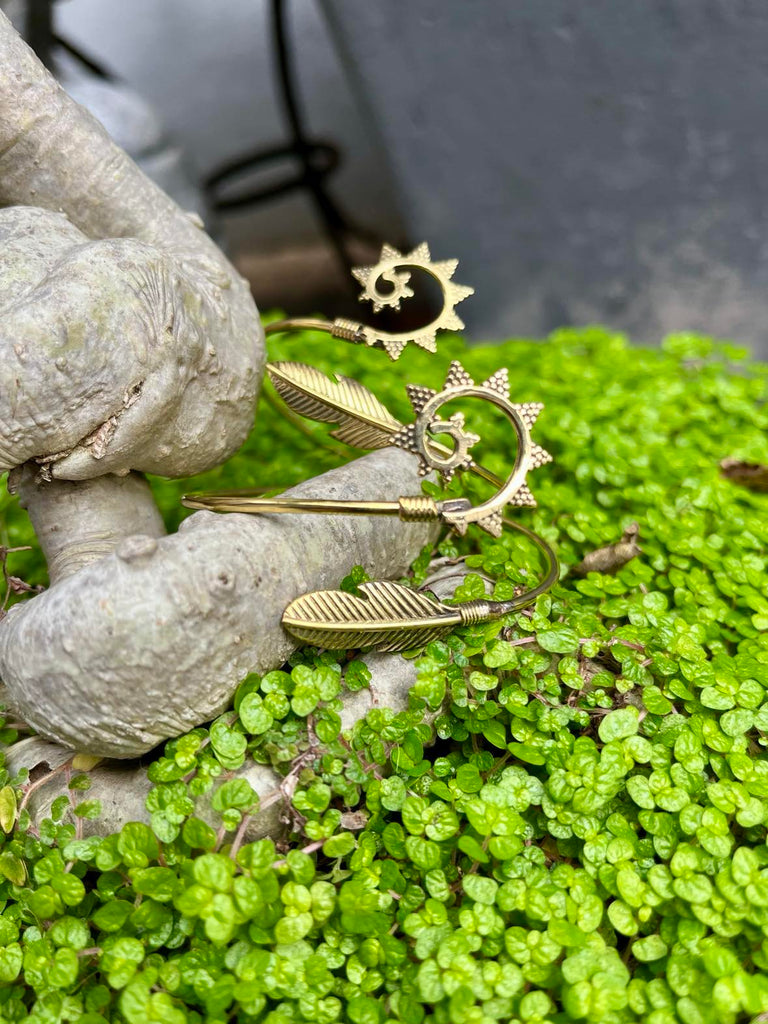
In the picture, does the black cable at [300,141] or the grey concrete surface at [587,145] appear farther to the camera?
the black cable at [300,141]

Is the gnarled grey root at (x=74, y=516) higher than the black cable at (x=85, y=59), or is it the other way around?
the black cable at (x=85, y=59)

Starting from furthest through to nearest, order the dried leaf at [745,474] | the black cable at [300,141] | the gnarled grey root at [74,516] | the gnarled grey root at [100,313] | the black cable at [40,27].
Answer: the black cable at [300,141] < the black cable at [40,27] < the dried leaf at [745,474] < the gnarled grey root at [74,516] < the gnarled grey root at [100,313]

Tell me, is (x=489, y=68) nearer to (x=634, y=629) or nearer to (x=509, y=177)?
(x=509, y=177)

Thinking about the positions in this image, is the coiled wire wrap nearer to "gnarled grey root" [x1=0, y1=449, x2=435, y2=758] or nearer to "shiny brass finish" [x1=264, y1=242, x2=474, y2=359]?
"gnarled grey root" [x1=0, y1=449, x2=435, y2=758]

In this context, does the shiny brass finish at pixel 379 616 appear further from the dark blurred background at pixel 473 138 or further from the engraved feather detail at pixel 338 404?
the dark blurred background at pixel 473 138

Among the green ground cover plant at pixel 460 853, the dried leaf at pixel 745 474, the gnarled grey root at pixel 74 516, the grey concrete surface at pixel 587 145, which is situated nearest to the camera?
the green ground cover plant at pixel 460 853

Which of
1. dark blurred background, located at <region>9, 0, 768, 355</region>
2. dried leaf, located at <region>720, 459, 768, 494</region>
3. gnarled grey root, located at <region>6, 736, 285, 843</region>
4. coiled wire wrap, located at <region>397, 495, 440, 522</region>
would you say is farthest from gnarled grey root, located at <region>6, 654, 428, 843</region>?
dark blurred background, located at <region>9, 0, 768, 355</region>

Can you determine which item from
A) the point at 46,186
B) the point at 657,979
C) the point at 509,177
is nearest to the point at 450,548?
the point at 657,979

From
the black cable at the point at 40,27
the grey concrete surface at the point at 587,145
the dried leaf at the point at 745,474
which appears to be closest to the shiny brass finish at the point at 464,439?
the dried leaf at the point at 745,474
